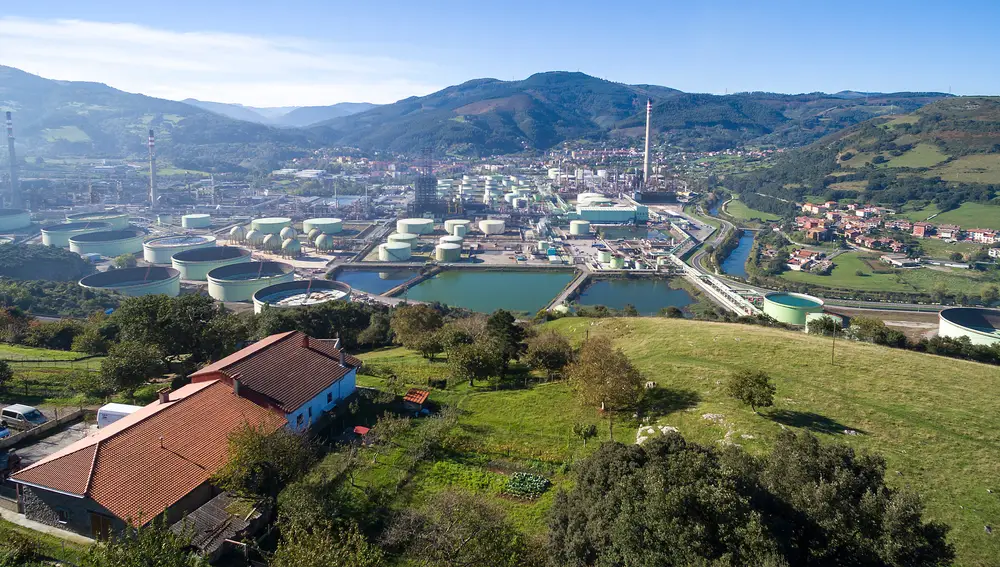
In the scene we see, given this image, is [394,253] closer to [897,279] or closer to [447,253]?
[447,253]

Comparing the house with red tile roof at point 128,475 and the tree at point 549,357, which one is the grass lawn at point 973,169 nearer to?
the tree at point 549,357

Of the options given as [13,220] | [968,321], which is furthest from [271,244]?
[968,321]

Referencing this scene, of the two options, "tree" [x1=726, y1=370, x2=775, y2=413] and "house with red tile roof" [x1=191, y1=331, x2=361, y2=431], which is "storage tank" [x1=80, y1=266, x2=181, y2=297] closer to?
"house with red tile roof" [x1=191, y1=331, x2=361, y2=431]

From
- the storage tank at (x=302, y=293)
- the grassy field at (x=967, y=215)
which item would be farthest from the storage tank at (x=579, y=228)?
the grassy field at (x=967, y=215)

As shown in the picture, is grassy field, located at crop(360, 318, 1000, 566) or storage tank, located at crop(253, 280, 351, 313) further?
storage tank, located at crop(253, 280, 351, 313)

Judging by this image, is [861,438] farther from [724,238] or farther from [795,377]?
[724,238]

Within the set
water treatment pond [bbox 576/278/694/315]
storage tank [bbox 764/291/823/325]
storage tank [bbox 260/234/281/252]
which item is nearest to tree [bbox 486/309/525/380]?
storage tank [bbox 764/291/823/325]
